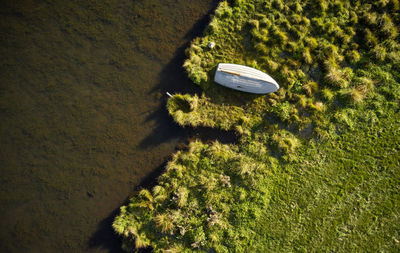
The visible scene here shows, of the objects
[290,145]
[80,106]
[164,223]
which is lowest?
[164,223]

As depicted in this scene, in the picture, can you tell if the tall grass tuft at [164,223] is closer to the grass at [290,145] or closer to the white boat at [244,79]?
the grass at [290,145]

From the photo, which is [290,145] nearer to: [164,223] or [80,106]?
[164,223]

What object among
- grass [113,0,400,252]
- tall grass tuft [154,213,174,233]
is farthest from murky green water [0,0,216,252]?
tall grass tuft [154,213,174,233]

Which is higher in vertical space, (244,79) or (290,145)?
(244,79)

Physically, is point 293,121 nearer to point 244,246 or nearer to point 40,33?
point 244,246

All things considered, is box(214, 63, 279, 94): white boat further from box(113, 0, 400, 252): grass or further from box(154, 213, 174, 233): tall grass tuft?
box(154, 213, 174, 233): tall grass tuft

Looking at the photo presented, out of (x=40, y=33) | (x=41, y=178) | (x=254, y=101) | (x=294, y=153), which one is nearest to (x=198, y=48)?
(x=254, y=101)

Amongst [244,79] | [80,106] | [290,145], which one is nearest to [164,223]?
[290,145]
